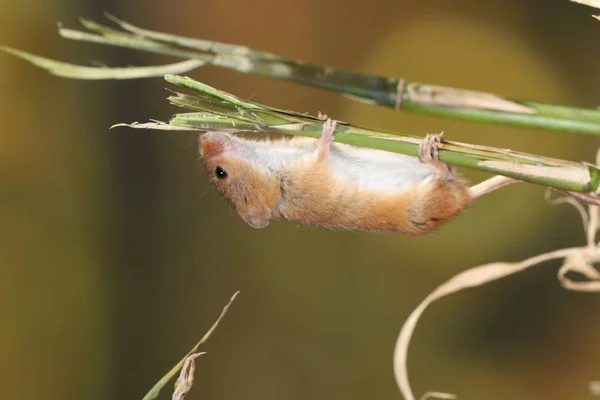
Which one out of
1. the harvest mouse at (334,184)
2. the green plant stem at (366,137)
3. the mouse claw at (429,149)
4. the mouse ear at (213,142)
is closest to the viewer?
the green plant stem at (366,137)

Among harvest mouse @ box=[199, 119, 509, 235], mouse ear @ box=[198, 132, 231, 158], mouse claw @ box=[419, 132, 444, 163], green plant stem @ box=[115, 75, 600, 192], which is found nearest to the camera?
green plant stem @ box=[115, 75, 600, 192]

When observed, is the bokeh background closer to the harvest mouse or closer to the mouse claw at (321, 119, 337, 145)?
the harvest mouse

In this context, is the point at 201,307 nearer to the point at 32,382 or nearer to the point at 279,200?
the point at 32,382

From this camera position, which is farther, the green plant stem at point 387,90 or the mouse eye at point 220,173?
the mouse eye at point 220,173

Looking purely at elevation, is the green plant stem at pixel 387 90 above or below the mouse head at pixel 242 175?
above

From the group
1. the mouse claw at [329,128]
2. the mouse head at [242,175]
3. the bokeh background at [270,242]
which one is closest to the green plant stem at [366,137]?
the mouse claw at [329,128]

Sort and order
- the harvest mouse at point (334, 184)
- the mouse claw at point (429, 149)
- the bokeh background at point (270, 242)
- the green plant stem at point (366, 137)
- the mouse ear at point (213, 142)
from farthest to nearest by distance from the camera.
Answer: the bokeh background at point (270, 242), the mouse ear at point (213, 142), the harvest mouse at point (334, 184), the mouse claw at point (429, 149), the green plant stem at point (366, 137)

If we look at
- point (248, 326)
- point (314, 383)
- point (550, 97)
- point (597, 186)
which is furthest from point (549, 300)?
point (597, 186)

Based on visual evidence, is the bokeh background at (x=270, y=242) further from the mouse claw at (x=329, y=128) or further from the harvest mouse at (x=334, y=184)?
the mouse claw at (x=329, y=128)

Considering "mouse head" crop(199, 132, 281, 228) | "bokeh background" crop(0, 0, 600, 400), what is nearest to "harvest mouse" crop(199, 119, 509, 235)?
"mouse head" crop(199, 132, 281, 228)
